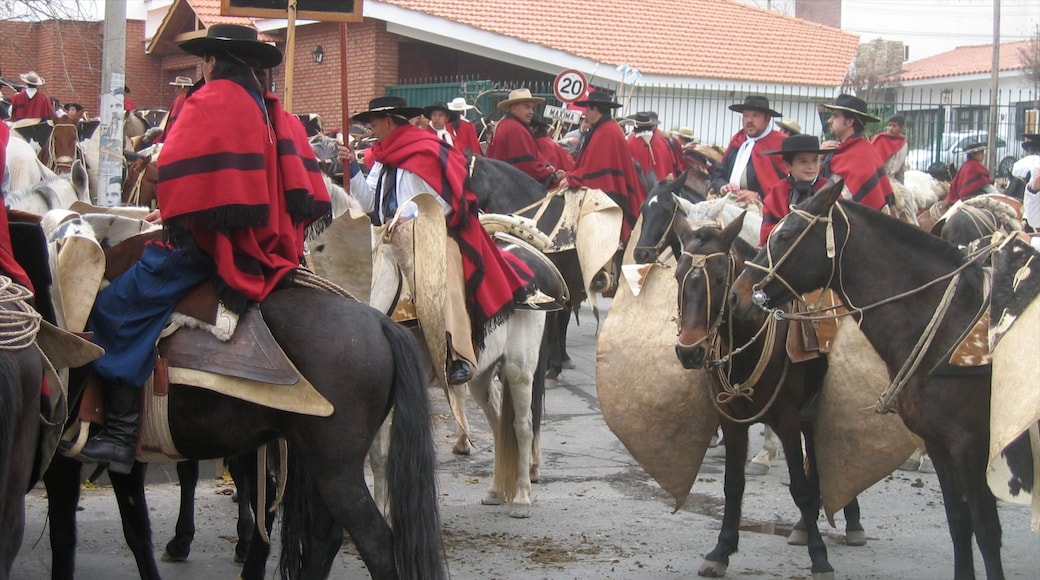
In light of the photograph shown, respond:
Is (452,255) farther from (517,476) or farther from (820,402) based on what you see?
(820,402)

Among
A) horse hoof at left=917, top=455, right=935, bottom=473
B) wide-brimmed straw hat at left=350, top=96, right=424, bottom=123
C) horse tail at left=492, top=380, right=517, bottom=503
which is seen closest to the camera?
wide-brimmed straw hat at left=350, top=96, right=424, bottom=123

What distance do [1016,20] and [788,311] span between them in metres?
74.8

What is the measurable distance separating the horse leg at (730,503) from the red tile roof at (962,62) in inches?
1755

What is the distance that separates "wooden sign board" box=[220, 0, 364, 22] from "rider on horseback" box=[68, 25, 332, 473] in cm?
200

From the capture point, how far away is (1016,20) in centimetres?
7325

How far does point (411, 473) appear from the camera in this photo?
497cm

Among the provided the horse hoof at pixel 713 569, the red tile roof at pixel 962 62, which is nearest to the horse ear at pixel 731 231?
the horse hoof at pixel 713 569

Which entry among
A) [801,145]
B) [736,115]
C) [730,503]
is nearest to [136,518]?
[730,503]

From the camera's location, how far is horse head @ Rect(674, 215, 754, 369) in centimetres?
625

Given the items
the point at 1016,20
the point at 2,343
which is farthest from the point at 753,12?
the point at 1016,20

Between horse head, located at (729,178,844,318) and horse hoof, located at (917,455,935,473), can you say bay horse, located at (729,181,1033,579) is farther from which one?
horse hoof, located at (917,455,935,473)

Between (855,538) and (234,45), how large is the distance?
474 centimetres

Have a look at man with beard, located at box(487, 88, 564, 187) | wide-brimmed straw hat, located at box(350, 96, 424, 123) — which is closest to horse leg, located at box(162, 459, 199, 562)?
wide-brimmed straw hat, located at box(350, 96, 424, 123)

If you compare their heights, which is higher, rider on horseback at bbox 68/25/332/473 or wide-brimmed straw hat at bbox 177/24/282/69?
wide-brimmed straw hat at bbox 177/24/282/69
